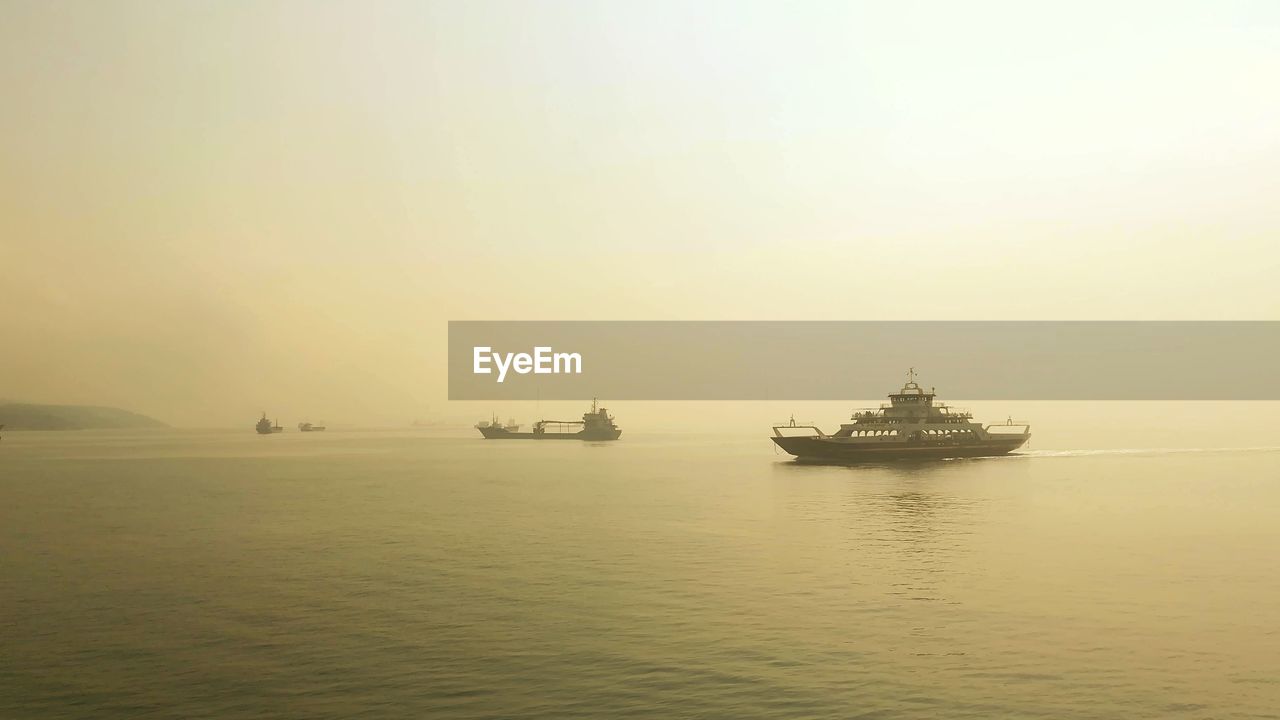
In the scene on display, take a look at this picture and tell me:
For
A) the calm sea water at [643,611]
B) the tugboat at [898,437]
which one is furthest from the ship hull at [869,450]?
Answer: the calm sea water at [643,611]

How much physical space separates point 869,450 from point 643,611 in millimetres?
106553

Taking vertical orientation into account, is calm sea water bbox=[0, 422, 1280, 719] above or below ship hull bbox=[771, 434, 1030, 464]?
below

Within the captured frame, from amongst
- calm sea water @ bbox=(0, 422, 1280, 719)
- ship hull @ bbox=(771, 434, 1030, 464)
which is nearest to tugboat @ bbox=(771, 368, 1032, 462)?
ship hull @ bbox=(771, 434, 1030, 464)

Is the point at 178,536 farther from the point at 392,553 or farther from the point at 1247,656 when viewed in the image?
the point at 1247,656

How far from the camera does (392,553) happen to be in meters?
49.9

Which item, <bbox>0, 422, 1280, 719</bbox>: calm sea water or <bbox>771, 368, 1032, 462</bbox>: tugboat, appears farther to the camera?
<bbox>771, 368, 1032, 462</bbox>: tugboat

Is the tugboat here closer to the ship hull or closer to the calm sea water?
the ship hull

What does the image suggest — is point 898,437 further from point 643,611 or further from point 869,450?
point 643,611

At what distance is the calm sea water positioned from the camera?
24.3 meters

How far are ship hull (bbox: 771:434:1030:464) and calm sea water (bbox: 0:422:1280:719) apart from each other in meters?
57.8

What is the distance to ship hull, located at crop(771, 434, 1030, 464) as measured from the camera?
444ft

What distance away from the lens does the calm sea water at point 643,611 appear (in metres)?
24.3

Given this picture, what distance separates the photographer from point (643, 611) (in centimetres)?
3447

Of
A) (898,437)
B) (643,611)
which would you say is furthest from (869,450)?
(643,611)
